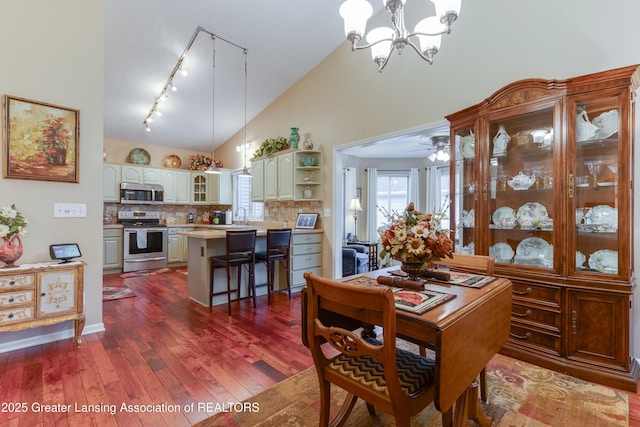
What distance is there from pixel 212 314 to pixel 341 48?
3838 mm

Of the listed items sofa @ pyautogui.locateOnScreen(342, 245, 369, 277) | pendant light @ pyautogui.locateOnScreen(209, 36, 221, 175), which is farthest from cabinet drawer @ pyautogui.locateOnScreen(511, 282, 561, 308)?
pendant light @ pyautogui.locateOnScreen(209, 36, 221, 175)

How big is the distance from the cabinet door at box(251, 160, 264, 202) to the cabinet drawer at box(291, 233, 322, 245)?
1.31 m

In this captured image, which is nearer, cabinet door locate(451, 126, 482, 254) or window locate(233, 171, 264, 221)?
cabinet door locate(451, 126, 482, 254)

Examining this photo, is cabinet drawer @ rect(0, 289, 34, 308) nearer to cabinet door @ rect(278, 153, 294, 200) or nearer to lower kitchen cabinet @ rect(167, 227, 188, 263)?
cabinet door @ rect(278, 153, 294, 200)

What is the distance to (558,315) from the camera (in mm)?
2125

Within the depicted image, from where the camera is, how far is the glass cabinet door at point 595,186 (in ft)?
6.61

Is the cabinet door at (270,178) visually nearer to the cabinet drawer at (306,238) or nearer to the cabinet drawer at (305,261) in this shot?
the cabinet drawer at (306,238)

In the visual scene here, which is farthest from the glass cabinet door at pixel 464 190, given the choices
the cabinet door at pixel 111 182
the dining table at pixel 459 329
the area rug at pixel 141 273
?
the cabinet door at pixel 111 182

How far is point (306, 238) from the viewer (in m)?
4.24

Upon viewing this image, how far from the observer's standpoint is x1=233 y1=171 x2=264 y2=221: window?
6222 mm

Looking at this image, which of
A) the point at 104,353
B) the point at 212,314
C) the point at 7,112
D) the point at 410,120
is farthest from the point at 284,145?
the point at 104,353

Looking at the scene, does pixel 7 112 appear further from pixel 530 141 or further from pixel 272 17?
pixel 530 141

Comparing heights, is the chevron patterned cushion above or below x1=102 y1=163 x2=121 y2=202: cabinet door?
below

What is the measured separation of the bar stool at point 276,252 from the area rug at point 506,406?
179 cm
